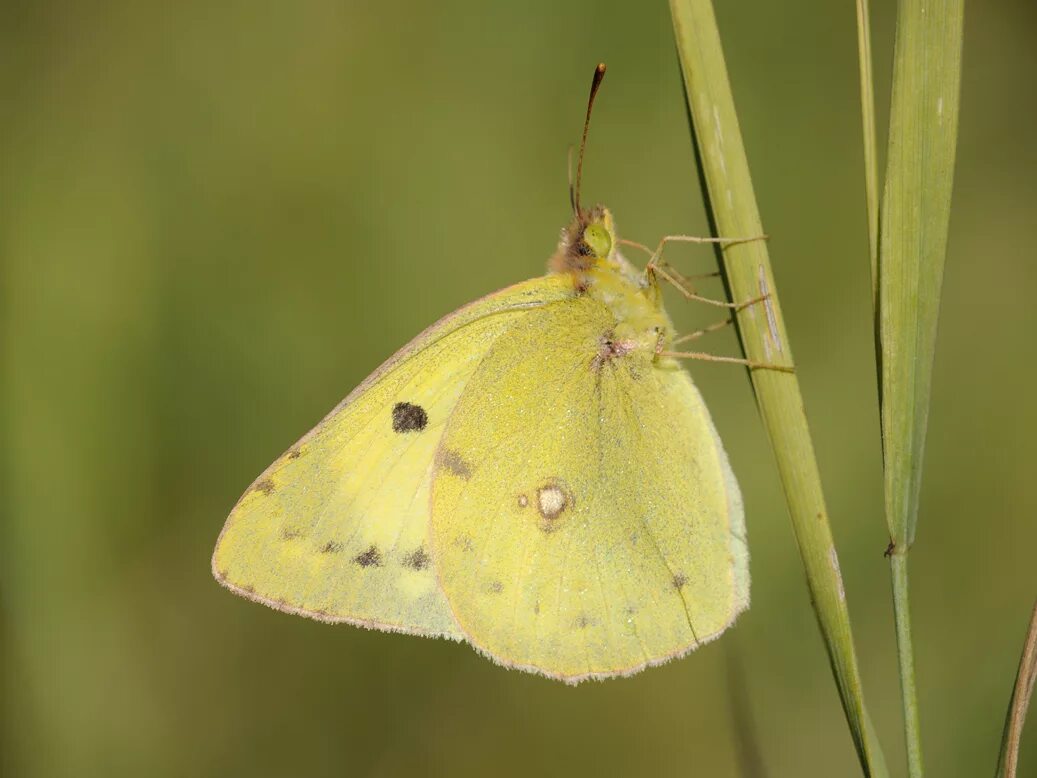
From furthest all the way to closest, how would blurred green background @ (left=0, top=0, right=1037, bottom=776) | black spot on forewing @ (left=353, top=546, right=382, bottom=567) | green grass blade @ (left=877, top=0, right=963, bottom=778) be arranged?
blurred green background @ (left=0, top=0, right=1037, bottom=776) → black spot on forewing @ (left=353, top=546, right=382, bottom=567) → green grass blade @ (left=877, top=0, right=963, bottom=778)

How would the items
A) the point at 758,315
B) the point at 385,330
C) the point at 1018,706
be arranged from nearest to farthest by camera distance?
1. the point at 1018,706
2. the point at 758,315
3. the point at 385,330

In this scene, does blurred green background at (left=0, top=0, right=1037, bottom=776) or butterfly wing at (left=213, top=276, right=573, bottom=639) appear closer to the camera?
butterfly wing at (left=213, top=276, right=573, bottom=639)

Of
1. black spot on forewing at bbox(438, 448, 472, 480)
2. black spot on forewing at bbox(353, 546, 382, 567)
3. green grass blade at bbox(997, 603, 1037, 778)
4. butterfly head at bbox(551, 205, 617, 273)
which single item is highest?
butterfly head at bbox(551, 205, 617, 273)

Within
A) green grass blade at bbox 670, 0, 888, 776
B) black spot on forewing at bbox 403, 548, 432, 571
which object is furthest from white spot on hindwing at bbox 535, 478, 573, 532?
green grass blade at bbox 670, 0, 888, 776

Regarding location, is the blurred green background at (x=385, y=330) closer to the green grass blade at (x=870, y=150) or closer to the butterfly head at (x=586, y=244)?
the butterfly head at (x=586, y=244)

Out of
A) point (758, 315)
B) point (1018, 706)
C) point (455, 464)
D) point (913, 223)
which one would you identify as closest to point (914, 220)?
point (913, 223)

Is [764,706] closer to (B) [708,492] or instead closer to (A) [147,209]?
(B) [708,492]

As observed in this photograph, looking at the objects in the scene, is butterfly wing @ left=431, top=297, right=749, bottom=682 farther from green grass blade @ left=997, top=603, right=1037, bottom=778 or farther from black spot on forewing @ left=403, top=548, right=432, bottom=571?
green grass blade @ left=997, top=603, right=1037, bottom=778

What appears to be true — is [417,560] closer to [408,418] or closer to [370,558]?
[370,558]
